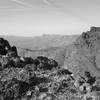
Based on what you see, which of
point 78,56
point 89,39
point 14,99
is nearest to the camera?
point 14,99

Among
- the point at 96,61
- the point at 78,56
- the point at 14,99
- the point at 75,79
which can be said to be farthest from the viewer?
the point at 78,56

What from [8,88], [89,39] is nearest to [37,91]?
[8,88]

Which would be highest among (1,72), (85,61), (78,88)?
(1,72)

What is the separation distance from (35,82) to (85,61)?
3514 inches

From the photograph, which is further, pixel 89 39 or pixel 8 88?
pixel 89 39

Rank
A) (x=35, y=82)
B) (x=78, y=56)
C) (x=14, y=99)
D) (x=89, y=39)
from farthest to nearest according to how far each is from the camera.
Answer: (x=89, y=39), (x=78, y=56), (x=35, y=82), (x=14, y=99)

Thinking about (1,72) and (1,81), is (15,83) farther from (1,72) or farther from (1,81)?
(1,72)

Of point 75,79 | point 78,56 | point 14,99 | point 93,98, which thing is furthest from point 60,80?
point 78,56

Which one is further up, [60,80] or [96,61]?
[60,80]

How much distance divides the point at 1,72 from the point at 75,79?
9721 mm

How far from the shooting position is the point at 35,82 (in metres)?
23.6

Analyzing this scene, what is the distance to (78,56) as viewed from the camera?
120312 mm

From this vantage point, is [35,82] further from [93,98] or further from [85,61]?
[85,61]

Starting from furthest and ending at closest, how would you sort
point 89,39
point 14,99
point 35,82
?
point 89,39
point 35,82
point 14,99
